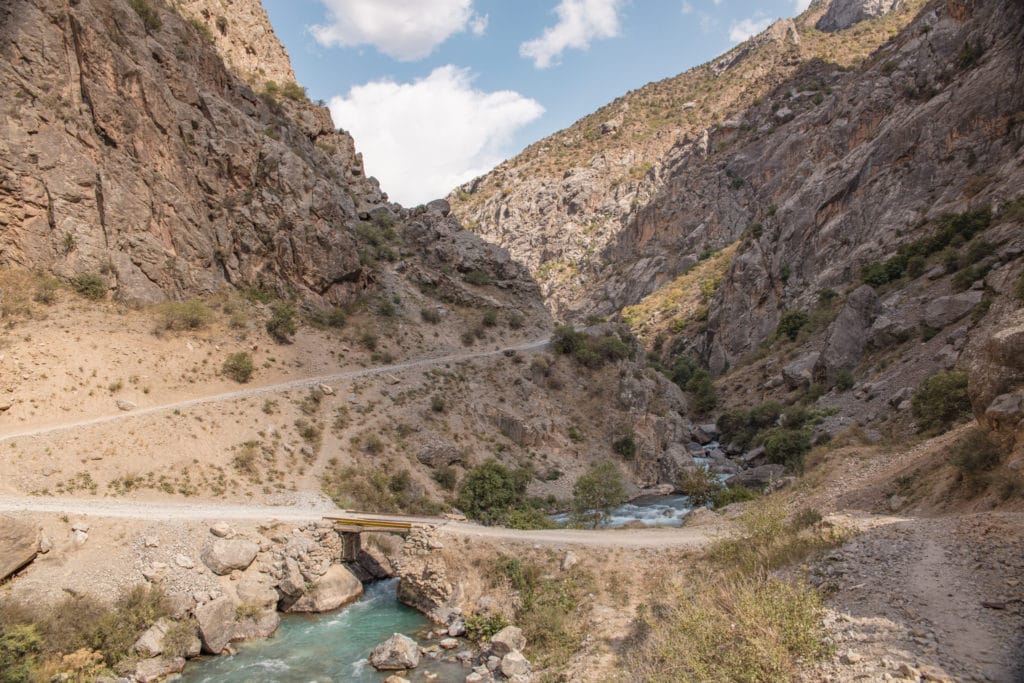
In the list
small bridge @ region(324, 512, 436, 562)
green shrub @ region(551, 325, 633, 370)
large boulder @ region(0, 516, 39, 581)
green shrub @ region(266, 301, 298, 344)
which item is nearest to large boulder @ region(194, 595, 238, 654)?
small bridge @ region(324, 512, 436, 562)

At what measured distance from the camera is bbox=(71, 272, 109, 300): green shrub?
3095cm

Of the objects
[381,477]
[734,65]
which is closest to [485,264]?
[381,477]

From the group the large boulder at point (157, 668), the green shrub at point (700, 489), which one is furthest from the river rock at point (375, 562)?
the green shrub at point (700, 489)

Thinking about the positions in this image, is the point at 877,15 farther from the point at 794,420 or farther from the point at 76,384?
the point at 76,384

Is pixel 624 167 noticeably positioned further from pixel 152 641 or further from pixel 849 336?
pixel 152 641

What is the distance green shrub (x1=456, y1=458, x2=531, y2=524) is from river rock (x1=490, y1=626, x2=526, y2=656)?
438 inches

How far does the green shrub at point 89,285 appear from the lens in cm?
3095

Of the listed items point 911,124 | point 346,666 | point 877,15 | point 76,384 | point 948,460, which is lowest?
point 346,666

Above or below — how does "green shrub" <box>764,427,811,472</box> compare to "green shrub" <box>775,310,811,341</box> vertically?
below

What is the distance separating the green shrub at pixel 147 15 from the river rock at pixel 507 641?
150 feet

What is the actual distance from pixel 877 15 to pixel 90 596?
165491 mm

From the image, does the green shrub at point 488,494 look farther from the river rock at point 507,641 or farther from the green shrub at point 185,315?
the green shrub at point 185,315

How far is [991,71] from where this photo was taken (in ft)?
153

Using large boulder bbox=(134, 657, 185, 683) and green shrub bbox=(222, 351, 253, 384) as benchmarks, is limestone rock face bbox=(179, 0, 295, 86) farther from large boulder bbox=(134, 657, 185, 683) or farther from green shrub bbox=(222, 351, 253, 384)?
large boulder bbox=(134, 657, 185, 683)
